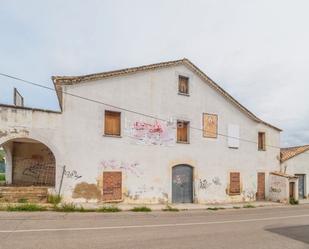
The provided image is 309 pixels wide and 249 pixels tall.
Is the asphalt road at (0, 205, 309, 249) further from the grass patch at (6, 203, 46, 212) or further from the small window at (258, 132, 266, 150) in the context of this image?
the small window at (258, 132, 266, 150)

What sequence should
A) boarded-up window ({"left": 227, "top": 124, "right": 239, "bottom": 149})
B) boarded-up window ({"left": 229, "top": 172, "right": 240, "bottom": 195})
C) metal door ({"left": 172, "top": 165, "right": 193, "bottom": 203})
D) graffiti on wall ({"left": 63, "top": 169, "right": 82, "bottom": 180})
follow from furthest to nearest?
boarded-up window ({"left": 227, "top": 124, "right": 239, "bottom": 149}) < boarded-up window ({"left": 229, "top": 172, "right": 240, "bottom": 195}) < metal door ({"left": 172, "top": 165, "right": 193, "bottom": 203}) < graffiti on wall ({"left": 63, "top": 169, "right": 82, "bottom": 180})

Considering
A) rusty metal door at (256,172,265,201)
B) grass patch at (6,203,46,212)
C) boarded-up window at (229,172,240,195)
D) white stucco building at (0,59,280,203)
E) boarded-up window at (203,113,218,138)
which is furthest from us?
rusty metal door at (256,172,265,201)

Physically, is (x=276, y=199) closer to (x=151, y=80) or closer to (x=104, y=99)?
(x=151, y=80)

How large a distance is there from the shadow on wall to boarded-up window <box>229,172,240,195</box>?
34.4 feet

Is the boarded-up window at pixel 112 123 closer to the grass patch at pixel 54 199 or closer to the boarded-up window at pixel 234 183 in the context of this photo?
the grass patch at pixel 54 199

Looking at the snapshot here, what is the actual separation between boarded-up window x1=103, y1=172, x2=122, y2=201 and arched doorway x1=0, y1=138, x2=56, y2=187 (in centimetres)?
456

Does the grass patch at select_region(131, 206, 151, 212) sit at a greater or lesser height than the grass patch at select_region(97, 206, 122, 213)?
lesser

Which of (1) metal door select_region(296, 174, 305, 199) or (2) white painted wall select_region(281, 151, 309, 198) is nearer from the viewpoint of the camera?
(2) white painted wall select_region(281, 151, 309, 198)

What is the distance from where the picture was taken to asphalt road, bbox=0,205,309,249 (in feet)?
26.7

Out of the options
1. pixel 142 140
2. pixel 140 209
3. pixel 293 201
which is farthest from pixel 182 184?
pixel 293 201

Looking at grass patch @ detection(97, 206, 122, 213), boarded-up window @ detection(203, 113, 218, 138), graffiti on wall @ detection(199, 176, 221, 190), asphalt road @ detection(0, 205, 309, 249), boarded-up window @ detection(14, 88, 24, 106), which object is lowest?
grass patch @ detection(97, 206, 122, 213)

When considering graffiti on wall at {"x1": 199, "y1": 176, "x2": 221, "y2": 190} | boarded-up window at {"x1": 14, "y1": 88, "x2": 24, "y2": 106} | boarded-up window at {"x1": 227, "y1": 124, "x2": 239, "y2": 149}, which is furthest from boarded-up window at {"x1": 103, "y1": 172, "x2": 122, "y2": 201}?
boarded-up window at {"x1": 227, "y1": 124, "x2": 239, "y2": 149}

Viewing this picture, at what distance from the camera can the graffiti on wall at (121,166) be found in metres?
17.8

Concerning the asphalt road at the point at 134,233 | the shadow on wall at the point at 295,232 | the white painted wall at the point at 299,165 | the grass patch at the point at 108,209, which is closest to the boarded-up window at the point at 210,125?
the white painted wall at the point at 299,165
